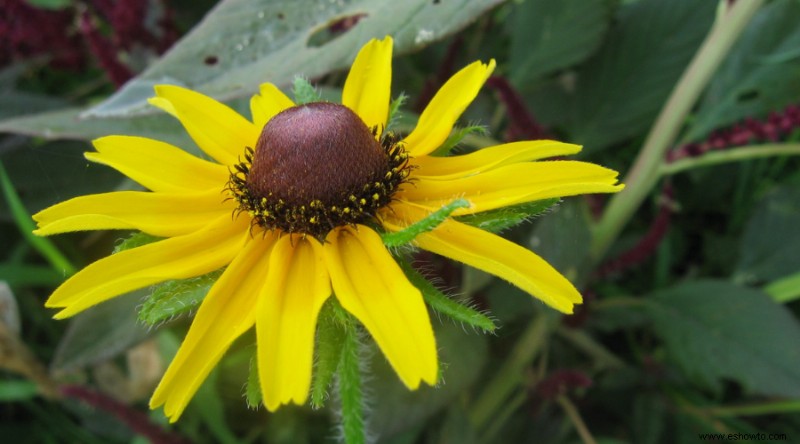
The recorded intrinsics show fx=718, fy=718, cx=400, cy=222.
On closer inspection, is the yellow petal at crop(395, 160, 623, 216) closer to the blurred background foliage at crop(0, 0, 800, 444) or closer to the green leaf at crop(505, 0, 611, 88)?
the blurred background foliage at crop(0, 0, 800, 444)

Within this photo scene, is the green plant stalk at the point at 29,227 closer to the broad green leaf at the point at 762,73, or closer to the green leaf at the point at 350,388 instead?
the green leaf at the point at 350,388

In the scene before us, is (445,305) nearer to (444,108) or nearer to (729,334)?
(444,108)

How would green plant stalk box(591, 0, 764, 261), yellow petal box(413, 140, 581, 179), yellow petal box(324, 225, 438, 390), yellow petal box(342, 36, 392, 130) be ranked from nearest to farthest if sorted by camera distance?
yellow petal box(324, 225, 438, 390) → yellow petal box(413, 140, 581, 179) → yellow petal box(342, 36, 392, 130) → green plant stalk box(591, 0, 764, 261)

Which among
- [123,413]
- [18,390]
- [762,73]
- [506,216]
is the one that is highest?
[506,216]

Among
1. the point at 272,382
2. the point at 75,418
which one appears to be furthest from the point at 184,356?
the point at 75,418

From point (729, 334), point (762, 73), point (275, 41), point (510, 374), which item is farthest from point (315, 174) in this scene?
A: point (762, 73)

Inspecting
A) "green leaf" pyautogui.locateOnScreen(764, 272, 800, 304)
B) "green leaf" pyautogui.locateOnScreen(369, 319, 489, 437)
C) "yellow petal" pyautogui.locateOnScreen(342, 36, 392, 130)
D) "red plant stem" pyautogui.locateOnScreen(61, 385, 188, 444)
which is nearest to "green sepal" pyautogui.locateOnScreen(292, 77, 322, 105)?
"yellow petal" pyautogui.locateOnScreen(342, 36, 392, 130)
